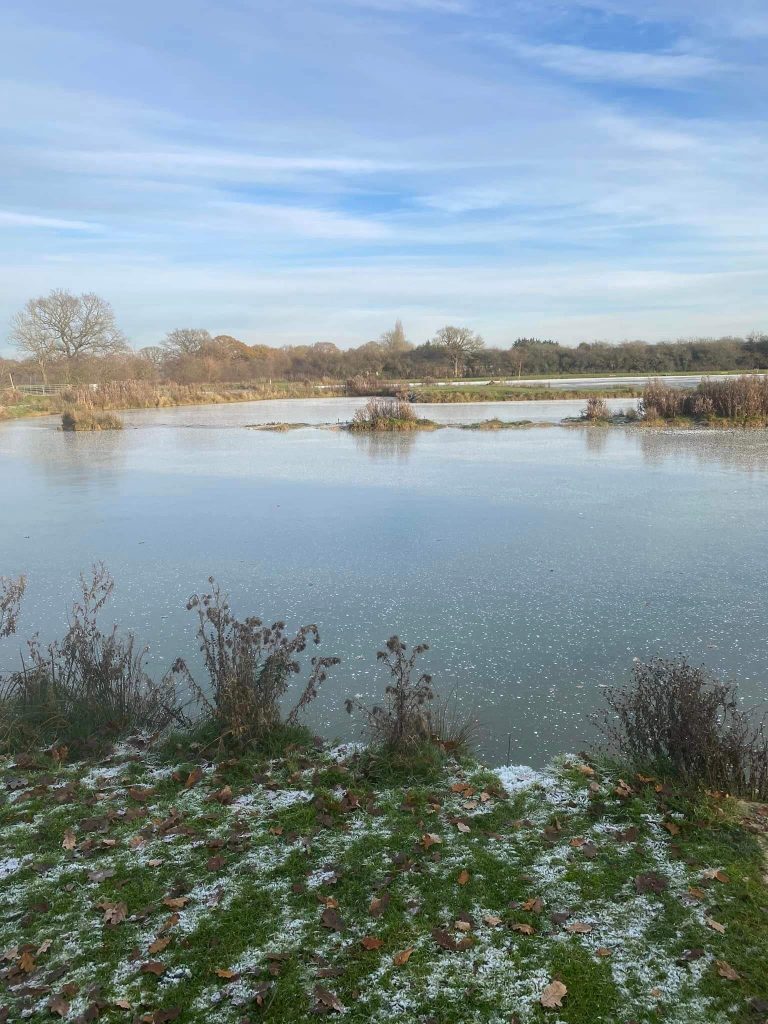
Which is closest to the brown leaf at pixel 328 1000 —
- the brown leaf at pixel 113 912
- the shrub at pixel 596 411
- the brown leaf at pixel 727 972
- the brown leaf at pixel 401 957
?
the brown leaf at pixel 401 957

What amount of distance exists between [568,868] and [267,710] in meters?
1.89

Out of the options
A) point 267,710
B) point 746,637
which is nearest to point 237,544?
point 267,710

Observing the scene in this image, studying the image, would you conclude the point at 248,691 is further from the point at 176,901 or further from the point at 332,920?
the point at 332,920

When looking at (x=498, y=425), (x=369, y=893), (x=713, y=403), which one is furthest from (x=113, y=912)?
(x=713, y=403)

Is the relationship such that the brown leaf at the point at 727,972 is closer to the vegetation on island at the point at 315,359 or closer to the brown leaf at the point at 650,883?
the brown leaf at the point at 650,883

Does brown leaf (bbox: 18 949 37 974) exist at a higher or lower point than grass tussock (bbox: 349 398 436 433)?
lower

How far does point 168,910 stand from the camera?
2.77 meters

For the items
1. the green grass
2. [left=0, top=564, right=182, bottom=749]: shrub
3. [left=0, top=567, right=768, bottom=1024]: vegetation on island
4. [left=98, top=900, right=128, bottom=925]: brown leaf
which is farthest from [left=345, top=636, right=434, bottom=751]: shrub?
[left=98, top=900, right=128, bottom=925]: brown leaf

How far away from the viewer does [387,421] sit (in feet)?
74.1

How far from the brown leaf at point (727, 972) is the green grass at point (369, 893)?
16 mm

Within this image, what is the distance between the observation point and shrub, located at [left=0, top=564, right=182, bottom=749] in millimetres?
4367

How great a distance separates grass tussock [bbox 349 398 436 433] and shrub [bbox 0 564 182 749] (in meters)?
17.9

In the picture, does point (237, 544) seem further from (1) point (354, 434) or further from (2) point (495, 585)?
(1) point (354, 434)

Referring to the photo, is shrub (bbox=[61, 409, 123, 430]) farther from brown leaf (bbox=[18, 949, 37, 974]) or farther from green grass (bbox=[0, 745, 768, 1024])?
brown leaf (bbox=[18, 949, 37, 974])
